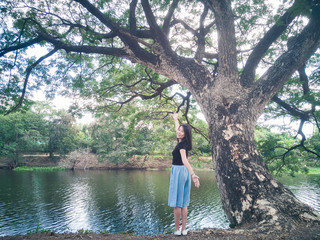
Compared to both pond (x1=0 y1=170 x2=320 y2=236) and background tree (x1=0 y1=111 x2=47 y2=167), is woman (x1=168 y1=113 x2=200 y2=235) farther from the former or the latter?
background tree (x1=0 y1=111 x2=47 y2=167)

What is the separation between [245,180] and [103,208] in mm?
10932

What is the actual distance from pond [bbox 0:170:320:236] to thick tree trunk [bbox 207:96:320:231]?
5.39 m

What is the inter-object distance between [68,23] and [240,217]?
5852mm

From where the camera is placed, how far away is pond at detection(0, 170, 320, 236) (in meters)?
8.99

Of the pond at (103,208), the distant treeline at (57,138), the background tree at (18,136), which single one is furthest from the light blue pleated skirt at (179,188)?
the background tree at (18,136)

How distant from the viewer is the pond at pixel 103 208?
29.5 feet

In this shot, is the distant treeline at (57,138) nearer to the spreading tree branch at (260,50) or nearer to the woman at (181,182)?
the spreading tree branch at (260,50)

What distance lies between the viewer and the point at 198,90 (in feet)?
12.4

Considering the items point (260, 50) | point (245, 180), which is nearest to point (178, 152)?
point (245, 180)

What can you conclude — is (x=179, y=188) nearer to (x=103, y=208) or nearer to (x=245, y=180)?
(x=245, y=180)

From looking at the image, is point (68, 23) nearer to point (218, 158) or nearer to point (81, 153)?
point (218, 158)

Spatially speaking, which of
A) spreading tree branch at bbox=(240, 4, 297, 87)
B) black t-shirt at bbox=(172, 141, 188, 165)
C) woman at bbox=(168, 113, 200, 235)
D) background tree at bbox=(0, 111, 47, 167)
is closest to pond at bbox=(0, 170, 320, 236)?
spreading tree branch at bbox=(240, 4, 297, 87)

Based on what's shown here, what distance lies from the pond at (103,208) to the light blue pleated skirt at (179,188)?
600cm

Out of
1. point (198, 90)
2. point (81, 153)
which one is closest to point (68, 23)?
point (198, 90)
